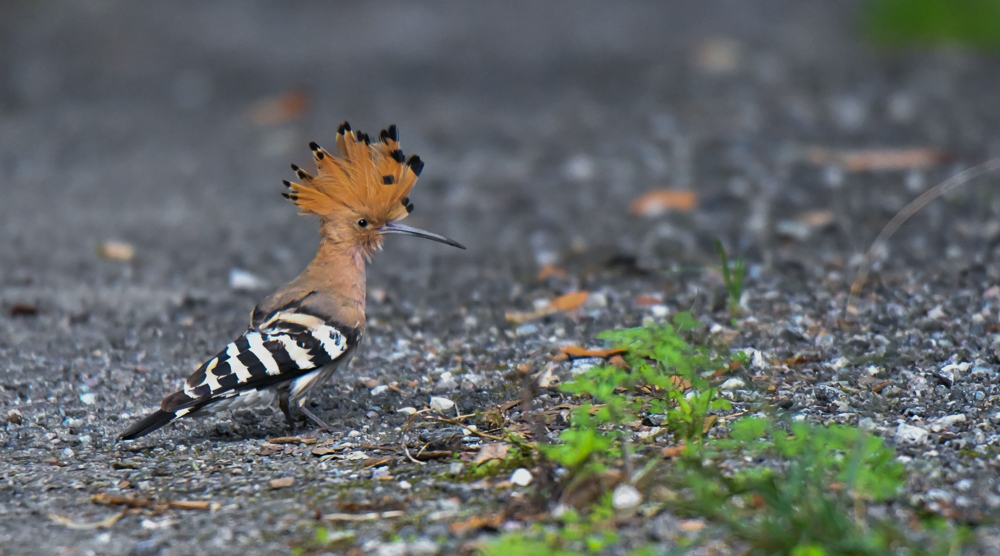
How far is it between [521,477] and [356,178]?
59.5 inches

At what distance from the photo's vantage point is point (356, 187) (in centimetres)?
396

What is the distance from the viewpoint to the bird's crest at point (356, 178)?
3.90 meters

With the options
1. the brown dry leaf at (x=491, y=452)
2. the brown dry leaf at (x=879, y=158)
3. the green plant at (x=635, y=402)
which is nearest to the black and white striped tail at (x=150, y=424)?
the brown dry leaf at (x=491, y=452)

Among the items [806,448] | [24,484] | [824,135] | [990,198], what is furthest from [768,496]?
[824,135]

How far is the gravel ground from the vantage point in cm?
311

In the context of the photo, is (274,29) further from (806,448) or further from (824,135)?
(806,448)

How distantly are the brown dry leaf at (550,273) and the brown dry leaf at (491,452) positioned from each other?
7.08 feet

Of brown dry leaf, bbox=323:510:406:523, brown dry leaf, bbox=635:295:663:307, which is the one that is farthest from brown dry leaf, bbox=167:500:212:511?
brown dry leaf, bbox=635:295:663:307

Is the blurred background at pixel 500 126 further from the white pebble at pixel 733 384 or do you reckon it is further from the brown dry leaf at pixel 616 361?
the white pebble at pixel 733 384

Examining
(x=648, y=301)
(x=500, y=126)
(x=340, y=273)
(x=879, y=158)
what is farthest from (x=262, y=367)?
(x=500, y=126)

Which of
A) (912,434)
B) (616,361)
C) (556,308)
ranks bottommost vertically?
(912,434)

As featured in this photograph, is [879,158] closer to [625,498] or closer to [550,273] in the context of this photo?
[550,273]

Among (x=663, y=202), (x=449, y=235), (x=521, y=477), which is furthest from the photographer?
(x=663, y=202)

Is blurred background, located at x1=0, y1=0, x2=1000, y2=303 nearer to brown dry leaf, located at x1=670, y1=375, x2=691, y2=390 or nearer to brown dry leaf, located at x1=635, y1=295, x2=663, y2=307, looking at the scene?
brown dry leaf, located at x1=635, y1=295, x2=663, y2=307
